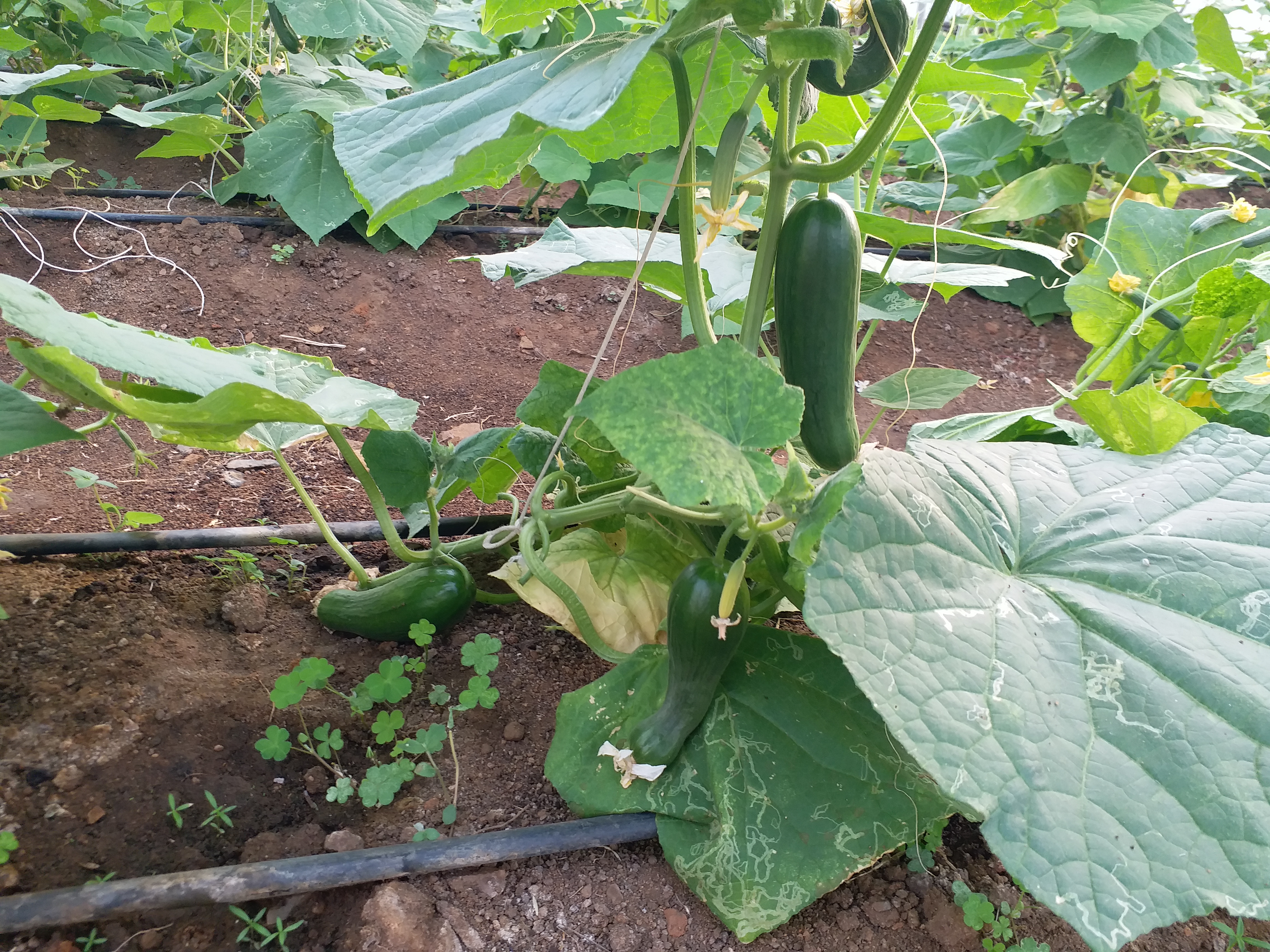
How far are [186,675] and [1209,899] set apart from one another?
5.42 feet

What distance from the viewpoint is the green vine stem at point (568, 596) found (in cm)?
142

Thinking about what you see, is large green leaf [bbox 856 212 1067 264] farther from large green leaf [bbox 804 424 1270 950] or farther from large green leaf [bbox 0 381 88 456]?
large green leaf [bbox 0 381 88 456]

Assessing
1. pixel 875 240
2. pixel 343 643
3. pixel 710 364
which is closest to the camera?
pixel 710 364

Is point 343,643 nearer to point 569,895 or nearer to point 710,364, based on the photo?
point 569,895

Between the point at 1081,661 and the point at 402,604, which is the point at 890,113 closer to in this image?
the point at 1081,661

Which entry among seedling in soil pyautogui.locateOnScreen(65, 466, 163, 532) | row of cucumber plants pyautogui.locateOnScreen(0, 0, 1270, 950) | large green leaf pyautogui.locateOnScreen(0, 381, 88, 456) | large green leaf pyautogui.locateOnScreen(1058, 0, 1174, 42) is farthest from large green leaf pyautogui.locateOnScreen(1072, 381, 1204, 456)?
large green leaf pyautogui.locateOnScreen(1058, 0, 1174, 42)

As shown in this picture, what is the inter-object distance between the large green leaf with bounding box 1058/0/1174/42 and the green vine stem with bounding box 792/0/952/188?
2644 millimetres

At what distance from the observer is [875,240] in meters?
4.53

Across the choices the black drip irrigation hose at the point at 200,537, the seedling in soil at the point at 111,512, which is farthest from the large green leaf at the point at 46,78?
the black drip irrigation hose at the point at 200,537

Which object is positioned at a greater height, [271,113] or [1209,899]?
[1209,899]

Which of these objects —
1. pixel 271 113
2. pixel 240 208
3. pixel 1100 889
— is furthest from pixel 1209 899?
pixel 240 208

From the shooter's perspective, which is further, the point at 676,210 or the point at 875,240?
the point at 875,240

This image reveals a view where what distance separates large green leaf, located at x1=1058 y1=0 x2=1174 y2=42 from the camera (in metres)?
3.22

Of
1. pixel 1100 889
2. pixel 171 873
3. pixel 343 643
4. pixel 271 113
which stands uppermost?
pixel 1100 889
